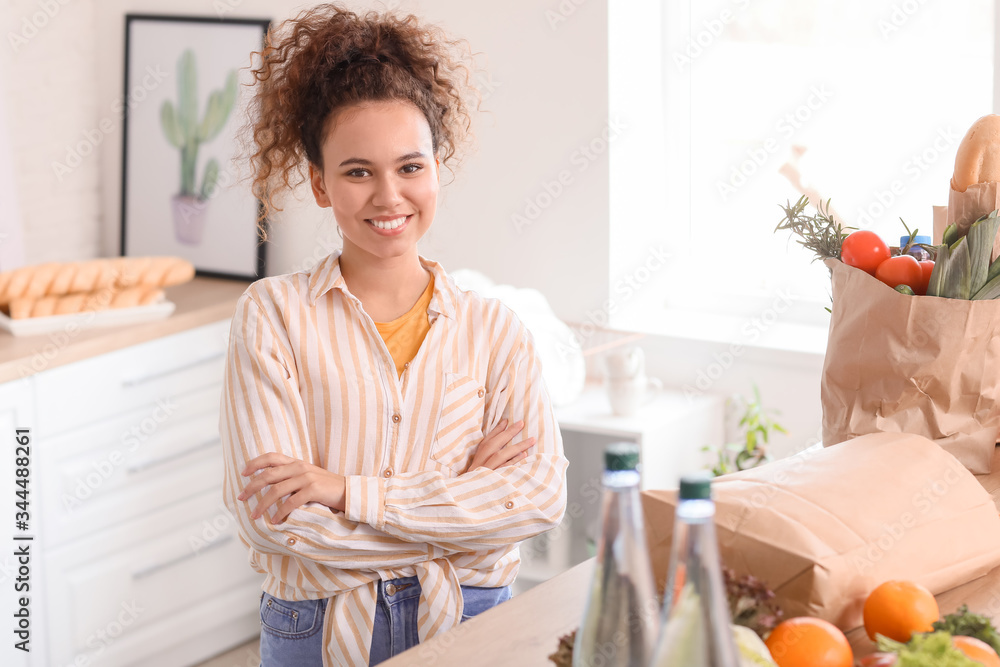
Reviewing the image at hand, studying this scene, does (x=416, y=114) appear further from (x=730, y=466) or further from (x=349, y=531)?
(x=730, y=466)

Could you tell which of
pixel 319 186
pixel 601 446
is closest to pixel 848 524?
pixel 319 186

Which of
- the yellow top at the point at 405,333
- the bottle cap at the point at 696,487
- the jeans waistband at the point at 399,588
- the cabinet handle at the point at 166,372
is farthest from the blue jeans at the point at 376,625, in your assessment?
the cabinet handle at the point at 166,372

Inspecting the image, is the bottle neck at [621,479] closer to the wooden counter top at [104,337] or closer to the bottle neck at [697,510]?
the bottle neck at [697,510]

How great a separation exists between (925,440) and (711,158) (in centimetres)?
168

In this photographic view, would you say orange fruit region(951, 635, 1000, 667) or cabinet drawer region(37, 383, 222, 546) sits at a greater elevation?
orange fruit region(951, 635, 1000, 667)

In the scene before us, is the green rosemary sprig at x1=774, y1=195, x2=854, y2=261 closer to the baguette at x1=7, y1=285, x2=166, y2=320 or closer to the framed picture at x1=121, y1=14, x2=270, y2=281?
the baguette at x1=7, y1=285, x2=166, y2=320

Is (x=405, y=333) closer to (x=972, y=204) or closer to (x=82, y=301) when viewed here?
(x=972, y=204)

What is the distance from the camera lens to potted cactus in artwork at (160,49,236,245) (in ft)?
9.88

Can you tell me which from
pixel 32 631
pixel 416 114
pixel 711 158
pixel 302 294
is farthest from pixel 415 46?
pixel 32 631

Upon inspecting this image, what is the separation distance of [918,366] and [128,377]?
1.93 m

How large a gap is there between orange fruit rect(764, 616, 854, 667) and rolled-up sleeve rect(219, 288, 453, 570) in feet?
1.81

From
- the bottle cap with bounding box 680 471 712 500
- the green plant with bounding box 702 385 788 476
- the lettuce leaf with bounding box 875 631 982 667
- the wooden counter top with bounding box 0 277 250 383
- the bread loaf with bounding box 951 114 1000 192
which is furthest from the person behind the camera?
the green plant with bounding box 702 385 788 476

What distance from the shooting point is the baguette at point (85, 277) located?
2531 millimetres

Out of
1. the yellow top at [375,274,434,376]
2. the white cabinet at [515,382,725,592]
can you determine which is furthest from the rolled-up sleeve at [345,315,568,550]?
the white cabinet at [515,382,725,592]
